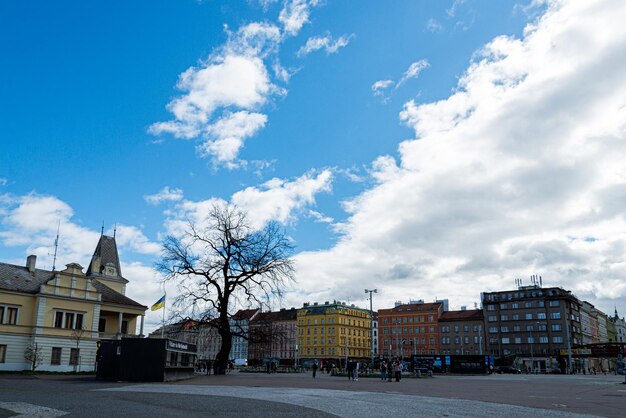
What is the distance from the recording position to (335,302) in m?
146

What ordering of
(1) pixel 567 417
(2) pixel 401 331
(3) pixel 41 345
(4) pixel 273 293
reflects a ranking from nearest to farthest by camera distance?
(1) pixel 567 417, (4) pixel 273 293, (3) pixel 41 345, (2) pixel 401 331

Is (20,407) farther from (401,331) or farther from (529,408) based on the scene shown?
(401,331)

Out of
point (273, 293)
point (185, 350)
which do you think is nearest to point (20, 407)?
point (185, 350)

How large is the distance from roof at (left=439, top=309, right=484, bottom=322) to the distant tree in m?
98.2

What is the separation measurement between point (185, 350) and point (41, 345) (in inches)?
845

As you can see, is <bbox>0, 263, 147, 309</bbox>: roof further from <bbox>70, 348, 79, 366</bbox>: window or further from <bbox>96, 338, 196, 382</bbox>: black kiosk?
<bbox>96, 338, 196, 382</bbox>: black kiosk

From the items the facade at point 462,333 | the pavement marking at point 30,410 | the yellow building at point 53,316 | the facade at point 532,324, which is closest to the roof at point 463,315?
the facade at point 462,333

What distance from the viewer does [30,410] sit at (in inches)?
544

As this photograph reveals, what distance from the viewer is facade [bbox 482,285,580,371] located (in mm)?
111125

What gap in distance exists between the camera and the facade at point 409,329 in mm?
129875

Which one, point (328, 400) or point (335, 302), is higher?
point (335, 302)

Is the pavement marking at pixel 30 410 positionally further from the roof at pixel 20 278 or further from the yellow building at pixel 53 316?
the roof at pixel 20 278

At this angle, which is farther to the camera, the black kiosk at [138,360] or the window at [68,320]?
the window at [68,320]

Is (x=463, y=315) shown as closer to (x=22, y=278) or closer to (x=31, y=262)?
(x=31, y=262)
